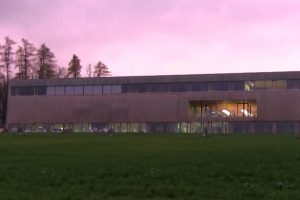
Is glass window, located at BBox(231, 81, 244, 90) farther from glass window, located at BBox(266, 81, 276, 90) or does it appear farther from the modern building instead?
glass window, located at BBox(266, 81, 276, 90)

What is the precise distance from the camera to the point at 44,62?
12319cm

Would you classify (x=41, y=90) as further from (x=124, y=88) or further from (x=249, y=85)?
(x=249, y=85)

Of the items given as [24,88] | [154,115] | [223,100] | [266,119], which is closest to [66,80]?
[24,88]

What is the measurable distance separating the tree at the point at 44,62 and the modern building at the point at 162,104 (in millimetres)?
16112

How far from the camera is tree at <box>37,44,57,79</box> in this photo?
122 metres

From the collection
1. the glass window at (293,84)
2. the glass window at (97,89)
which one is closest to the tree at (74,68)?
the glass window at (97,89)

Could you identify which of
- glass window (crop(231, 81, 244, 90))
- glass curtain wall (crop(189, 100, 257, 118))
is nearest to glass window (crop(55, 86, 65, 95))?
glass curtain wall (crop(189, 100, 257, 118))

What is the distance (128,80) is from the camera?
331 feet

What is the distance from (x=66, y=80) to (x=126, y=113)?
43.6 feet

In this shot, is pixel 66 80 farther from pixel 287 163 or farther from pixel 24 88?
pixel 287 163

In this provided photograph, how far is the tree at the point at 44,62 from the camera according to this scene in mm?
122312

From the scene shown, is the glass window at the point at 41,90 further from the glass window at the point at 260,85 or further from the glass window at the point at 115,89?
the glass window at the point at 260,85

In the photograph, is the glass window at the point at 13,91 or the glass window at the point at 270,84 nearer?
A: the glass window at the point at 270,84

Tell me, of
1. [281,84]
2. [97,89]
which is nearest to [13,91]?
[97,89]
